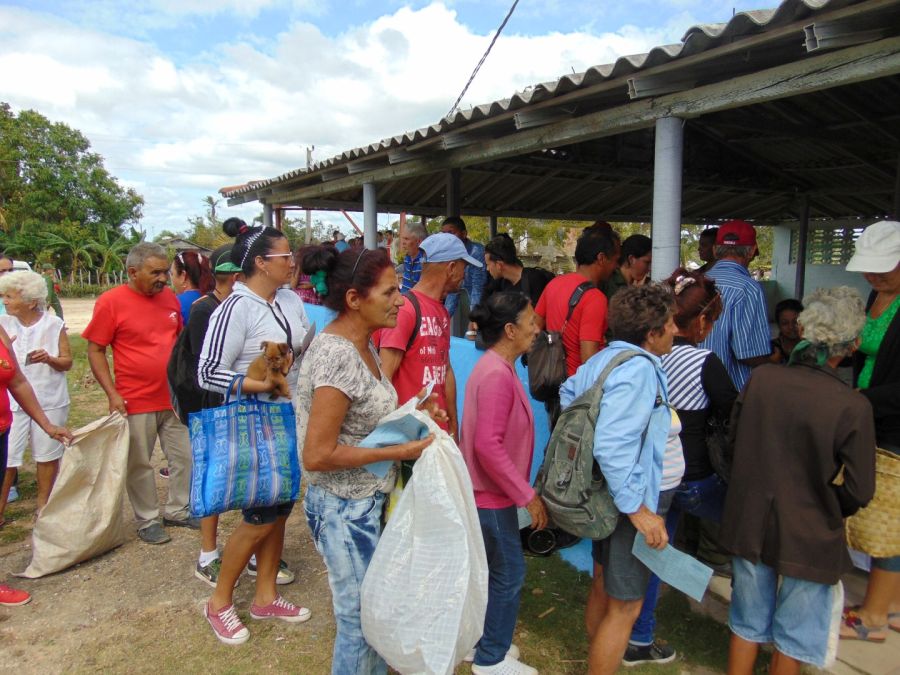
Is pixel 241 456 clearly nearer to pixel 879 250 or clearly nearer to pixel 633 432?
pixel 633 432

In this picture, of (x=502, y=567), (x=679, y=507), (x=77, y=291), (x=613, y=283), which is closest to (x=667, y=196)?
(x=613, y=283)

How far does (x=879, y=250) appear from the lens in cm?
263

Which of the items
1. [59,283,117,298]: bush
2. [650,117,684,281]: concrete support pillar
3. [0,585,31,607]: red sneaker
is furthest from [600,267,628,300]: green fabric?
[59,283,117,298]: bush

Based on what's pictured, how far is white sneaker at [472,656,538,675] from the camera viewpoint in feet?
8.46

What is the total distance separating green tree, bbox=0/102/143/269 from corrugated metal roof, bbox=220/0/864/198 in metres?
30.0

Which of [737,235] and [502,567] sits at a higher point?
[737,235]

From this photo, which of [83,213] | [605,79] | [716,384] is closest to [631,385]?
[716,384]

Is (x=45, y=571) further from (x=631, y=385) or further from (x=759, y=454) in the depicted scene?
(x=759, y=454)

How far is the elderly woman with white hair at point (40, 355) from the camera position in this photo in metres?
4.06

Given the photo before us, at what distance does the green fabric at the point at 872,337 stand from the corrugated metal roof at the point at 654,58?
1.28 metres

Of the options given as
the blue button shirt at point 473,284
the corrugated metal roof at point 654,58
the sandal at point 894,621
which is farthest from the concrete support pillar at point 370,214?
the sandal at point 894,621

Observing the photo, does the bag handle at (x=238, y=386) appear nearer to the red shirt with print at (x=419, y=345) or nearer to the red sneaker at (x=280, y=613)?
the red shirt with print at (x=419, y=345)

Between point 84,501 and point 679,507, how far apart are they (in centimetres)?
336

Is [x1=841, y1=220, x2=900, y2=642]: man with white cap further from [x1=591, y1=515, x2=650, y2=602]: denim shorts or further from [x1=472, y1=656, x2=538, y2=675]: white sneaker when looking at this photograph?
[x1=472, y1=656, x2=538, y2=675]: white sneaker
